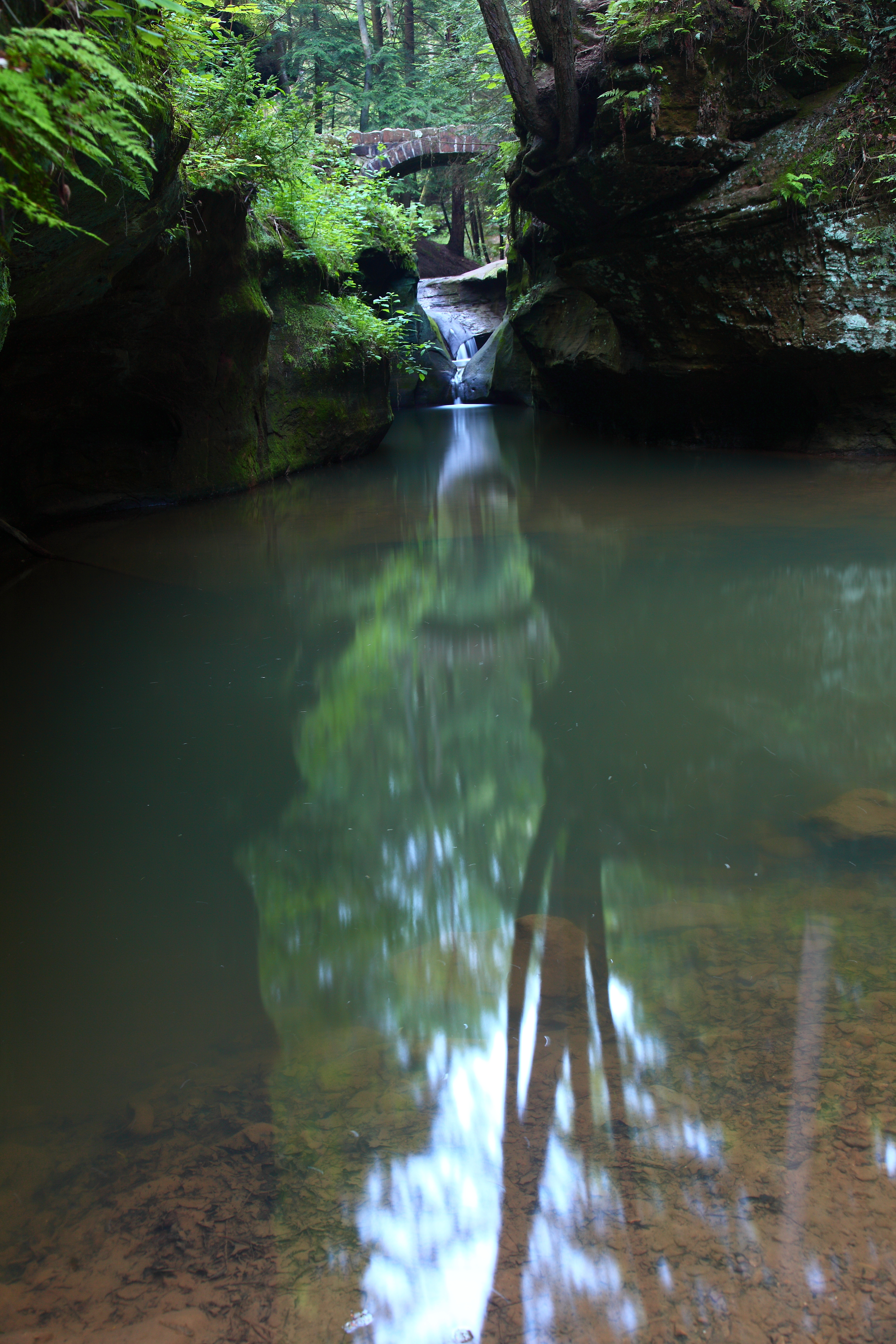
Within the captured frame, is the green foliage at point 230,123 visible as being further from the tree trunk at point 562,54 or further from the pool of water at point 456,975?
the pool of water at point 456,975

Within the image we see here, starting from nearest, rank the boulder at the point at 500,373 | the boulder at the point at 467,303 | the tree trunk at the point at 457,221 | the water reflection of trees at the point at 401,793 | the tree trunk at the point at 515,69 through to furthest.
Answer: the water reflection of trees at the point at 401,793, the tree trunk at the point at 515,69, the boulder at the point at 500,373, the boulder at the point at 467,303, the tree trunk at the point at 457,221

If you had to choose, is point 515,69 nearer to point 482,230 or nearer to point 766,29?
point 766,29

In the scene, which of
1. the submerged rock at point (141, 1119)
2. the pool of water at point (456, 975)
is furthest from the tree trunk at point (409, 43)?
the submerged rock at point (141, 1119)

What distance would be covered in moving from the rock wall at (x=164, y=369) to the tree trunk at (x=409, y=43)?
21178 mm

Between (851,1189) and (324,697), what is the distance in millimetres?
2987

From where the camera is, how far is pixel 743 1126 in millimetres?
1772

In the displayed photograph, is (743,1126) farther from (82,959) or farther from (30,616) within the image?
(30,616)

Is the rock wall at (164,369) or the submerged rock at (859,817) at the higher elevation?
the rock wall at (164,369)

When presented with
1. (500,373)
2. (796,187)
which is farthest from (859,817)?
(500,373)

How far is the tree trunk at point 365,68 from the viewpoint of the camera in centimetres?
2480

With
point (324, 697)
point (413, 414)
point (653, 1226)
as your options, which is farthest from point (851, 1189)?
point (413, 414)

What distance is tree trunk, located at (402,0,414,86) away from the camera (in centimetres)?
2641

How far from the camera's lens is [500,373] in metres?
18.4

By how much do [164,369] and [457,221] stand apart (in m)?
24.4
